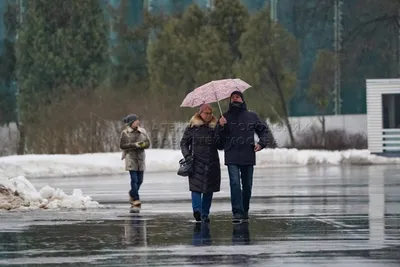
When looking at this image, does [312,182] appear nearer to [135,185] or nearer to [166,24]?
[135,185]

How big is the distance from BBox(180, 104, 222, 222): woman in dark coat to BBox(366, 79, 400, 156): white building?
92.7ft

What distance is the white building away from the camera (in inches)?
1778

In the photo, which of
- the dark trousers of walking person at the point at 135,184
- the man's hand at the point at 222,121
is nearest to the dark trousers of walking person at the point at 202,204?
the man's hand at the point at 222,121

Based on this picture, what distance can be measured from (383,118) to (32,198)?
1034 inches

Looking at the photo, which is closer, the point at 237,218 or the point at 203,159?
the point at 237,218

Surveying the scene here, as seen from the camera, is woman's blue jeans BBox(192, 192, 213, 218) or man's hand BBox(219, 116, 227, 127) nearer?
man's hand BBox(219, 116, 227, 127)

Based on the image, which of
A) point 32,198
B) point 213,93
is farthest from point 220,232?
point 32,198

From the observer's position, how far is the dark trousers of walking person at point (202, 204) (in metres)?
17.4

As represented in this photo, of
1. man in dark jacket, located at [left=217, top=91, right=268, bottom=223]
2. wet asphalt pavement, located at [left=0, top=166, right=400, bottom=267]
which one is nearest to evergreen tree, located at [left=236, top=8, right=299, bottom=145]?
wet asphalt pavement, located at [left=0, top=166, right=400, bottom=267]

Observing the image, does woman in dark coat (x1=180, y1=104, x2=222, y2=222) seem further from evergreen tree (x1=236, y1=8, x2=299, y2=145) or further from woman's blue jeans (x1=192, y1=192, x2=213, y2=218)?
evergreen tree (x1=236, y1=8, x2=299, y2=145)

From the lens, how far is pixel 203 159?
1742 cm

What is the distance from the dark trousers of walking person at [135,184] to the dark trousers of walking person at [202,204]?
15.0 feet

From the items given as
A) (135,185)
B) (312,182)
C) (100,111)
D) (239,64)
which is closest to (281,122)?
(239,64)

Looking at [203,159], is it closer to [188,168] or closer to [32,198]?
[188,168]
